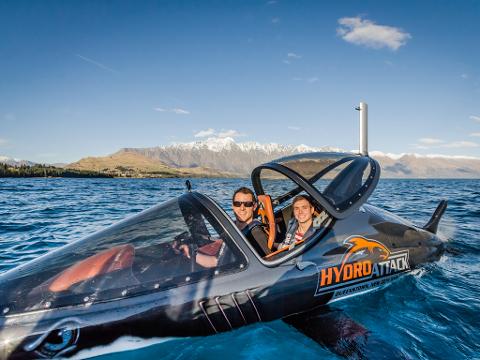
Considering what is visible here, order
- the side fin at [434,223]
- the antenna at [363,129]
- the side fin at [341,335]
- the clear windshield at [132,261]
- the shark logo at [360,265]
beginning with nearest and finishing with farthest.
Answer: the clear windshield at [132,261], the side fin at [341,335], the shark logo at [360,265], the antenna at [363,129], the side fin at [434,223]

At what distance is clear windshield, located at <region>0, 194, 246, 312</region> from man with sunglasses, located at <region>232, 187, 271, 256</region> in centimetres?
87

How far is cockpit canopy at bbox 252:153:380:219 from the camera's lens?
391 cm

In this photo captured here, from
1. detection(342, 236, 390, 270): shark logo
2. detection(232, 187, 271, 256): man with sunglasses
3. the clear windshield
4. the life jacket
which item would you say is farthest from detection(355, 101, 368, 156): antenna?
the clear windshield

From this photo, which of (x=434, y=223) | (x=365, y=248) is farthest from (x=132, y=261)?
(x=434, y=223)

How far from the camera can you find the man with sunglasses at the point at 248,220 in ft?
13.6

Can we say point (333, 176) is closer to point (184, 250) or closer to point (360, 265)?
point (360, 265)

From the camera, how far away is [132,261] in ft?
10.0

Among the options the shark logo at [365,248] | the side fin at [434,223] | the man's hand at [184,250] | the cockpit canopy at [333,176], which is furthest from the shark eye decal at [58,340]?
the side fin at [434,223]

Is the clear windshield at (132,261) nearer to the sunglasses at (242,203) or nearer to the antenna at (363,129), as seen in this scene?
the sunglasses at (242,203)

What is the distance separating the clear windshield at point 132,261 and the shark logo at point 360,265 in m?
1.24

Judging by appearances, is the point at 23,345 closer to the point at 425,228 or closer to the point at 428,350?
the point at 428,350

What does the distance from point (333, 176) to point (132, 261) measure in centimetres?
305

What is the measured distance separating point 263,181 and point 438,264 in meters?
3.60

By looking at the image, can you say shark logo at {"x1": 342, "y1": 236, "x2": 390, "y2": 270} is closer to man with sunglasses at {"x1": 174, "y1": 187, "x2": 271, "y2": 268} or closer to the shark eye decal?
man with sunglasses at {"x1": 174, "y1": 187, "x2": 271, "y2": 268}
